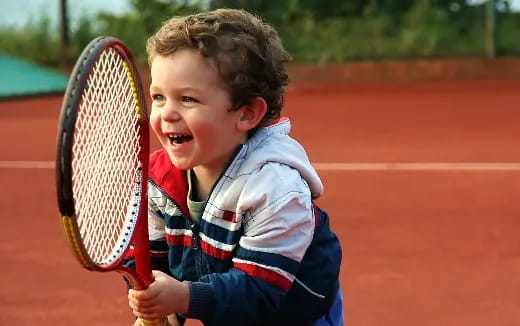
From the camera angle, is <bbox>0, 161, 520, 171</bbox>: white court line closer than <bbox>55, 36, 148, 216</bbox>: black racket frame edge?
No

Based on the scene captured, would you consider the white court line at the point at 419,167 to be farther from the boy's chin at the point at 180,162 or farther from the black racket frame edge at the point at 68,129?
the black racket frame edge at the point at 68,129

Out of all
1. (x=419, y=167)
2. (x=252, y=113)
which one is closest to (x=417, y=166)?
(x=419, y=167)

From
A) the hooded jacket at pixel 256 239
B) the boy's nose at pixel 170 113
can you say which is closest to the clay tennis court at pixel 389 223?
the hooded jacket at pixel 256 239

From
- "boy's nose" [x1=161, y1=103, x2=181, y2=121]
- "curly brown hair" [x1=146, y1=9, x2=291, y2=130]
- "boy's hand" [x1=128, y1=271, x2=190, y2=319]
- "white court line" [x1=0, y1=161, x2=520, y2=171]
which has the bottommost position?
"white court line" [x1=0, y1=161, x2=520, y2=171]

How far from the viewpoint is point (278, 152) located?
1799 mm

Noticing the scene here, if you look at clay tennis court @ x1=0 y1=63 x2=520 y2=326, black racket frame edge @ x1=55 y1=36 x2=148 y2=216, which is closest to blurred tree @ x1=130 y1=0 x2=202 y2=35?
clay tennis court @ x1=0 y1=63 x2=520 y2=326

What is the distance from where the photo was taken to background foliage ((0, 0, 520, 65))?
10180mm

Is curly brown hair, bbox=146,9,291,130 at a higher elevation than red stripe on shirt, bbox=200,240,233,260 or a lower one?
higher

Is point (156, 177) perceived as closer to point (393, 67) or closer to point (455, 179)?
point (455, 179)

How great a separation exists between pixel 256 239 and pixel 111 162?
28 centimetres

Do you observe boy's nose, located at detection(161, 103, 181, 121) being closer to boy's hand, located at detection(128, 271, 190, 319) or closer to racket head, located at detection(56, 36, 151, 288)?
racket head, located at detection(56, 36, 151, 288)

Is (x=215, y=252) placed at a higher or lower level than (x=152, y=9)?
higher

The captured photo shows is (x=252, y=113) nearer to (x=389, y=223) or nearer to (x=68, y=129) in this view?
(x=68, y=129)

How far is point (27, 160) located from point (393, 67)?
5.17m
